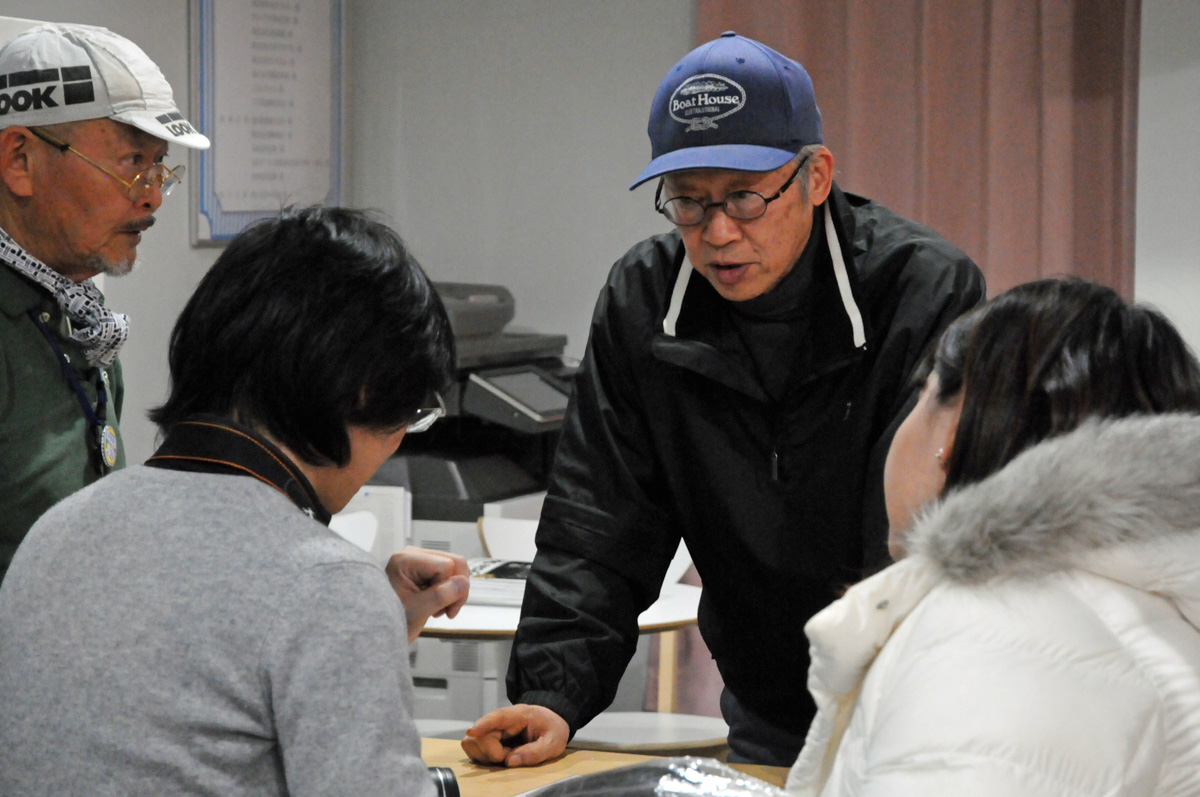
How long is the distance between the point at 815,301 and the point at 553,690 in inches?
24.8

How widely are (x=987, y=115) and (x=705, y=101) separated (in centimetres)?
207

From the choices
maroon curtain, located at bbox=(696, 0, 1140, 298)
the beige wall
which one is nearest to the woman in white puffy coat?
the beige wall

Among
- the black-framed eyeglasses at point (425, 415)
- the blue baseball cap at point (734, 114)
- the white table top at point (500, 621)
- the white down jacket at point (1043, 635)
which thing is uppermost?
the blue baseball cap at point (734, 114)

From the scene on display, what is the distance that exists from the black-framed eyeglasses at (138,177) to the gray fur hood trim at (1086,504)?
55.2 inches

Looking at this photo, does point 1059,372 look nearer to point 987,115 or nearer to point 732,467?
point 732,467

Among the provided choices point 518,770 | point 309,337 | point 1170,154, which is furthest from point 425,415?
point 1170,154

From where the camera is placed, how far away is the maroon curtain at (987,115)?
3.29 metres

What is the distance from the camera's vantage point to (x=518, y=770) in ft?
4.75

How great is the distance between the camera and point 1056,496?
91 centimetres

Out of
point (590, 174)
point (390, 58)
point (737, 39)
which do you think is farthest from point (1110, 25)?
point (390, 58)

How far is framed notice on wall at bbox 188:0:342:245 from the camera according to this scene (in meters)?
3.68

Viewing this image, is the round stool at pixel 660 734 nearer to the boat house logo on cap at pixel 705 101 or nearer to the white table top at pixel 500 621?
the white table top at pixel 500 621

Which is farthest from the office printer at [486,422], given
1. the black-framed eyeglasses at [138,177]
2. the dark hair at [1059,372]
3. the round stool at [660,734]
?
the dark hair at [1059,372]

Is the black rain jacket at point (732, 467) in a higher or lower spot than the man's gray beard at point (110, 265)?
lower
